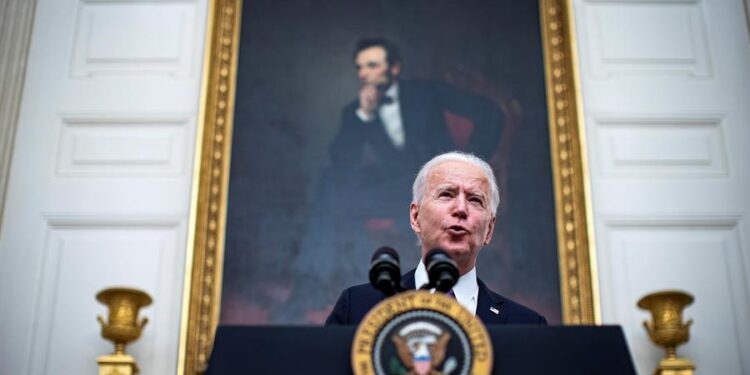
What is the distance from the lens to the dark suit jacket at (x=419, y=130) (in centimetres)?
515

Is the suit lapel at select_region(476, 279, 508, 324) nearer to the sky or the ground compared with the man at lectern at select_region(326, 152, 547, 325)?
nearer to the ground

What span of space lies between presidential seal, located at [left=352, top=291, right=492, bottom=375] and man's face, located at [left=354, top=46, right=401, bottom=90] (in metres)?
3.56

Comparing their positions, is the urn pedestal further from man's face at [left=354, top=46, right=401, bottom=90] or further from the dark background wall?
man's face at [left=354, top=46, right=401, bottom=90]

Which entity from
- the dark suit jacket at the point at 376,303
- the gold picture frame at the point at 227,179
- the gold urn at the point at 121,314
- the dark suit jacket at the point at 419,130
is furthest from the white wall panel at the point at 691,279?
the gold urn at the point at 121,314

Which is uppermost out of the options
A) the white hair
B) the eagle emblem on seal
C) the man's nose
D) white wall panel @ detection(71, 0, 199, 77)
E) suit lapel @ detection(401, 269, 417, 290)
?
white wall panel @ detection(71, 0, 199, 77)

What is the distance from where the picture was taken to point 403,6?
559 cm

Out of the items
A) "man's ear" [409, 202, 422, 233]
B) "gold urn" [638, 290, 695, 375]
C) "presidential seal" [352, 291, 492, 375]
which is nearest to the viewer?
"presidential seal" [352, 291, 492, 375]

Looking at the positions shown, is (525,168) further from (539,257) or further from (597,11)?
(597,11)

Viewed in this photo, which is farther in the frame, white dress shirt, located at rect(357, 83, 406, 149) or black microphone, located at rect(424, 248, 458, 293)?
white dress shirt, located at rect(357, 83, 406, 149)

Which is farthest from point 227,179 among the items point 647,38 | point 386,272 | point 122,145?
point 386,272

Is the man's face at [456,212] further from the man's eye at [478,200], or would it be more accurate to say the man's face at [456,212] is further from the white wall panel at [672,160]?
the white wall panel at [672,160]

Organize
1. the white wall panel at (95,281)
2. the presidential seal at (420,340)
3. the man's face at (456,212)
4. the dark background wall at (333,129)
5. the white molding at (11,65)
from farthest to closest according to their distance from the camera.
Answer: the white molding at (11,65), the dark background wall at (333,129), the white wall panel at (95,281), the man's face at (456,212), the presidential seal at (420,340)

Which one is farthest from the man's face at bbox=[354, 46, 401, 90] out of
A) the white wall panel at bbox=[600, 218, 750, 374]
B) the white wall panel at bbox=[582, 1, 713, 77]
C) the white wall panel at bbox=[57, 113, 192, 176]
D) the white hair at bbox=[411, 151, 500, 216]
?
the white hair at bbox=[411, 151, 500, 216]

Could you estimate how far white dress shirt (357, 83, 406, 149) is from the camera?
520 cm
